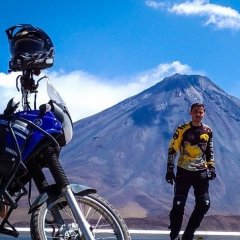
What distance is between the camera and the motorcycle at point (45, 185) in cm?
291

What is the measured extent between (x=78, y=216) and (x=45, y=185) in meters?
0.28

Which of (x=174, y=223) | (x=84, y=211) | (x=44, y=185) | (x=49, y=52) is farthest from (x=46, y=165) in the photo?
(x=174, y=223)

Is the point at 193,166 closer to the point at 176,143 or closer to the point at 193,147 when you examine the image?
the point at 193,147

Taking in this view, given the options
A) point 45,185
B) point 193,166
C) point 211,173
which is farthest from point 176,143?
point 45,185

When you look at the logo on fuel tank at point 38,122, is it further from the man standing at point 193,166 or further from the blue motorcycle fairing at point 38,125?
the man standing at point 193,166

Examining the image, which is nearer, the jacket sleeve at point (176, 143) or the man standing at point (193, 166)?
the man standing at point (193, 166)

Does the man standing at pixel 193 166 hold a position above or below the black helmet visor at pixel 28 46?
below

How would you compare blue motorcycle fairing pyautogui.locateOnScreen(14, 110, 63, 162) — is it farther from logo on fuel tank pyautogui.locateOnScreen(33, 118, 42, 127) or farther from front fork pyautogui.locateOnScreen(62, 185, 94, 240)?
front fork pyautogui.locateOnScreen(62, 185, 94, 240)

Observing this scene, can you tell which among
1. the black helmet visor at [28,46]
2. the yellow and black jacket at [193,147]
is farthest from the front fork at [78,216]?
the yellow and black jacket at [193,147]

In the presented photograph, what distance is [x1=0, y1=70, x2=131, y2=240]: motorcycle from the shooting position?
291cm

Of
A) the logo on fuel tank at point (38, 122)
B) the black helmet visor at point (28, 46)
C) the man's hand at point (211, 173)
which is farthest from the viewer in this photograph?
the man's hand at point (211, 173)

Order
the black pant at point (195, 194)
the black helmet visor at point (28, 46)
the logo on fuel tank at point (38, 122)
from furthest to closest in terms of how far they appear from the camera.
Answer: the black pant at point (195, 194) → the black helmet visor at point (28, 46) → the logo on fuel tank at point (38, 122)

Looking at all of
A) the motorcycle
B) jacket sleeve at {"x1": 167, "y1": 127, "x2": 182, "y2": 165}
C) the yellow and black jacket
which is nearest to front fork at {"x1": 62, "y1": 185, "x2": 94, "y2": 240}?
the motorcycle

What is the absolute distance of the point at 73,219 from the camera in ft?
9.67
